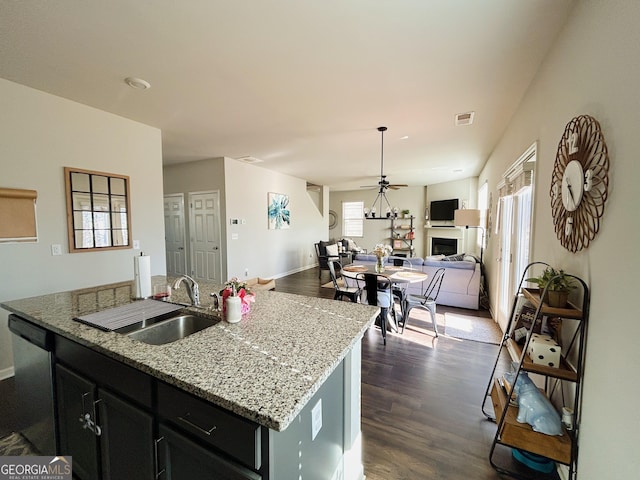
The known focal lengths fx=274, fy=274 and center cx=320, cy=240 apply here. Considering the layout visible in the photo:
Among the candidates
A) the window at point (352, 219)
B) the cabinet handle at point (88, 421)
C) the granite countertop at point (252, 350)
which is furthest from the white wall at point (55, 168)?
the window at point (352, 219)

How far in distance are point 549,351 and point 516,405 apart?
1.49 feet

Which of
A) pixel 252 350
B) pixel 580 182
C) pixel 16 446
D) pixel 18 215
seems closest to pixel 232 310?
pixel 252 350

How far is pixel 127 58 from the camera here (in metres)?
2.19

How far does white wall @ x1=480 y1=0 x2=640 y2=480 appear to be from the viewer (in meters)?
1.06

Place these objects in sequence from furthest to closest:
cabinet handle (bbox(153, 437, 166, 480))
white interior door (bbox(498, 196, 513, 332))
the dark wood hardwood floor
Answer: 1. white interior door (bbox(498, 196, 513, 332))
2. the dark wood hardwood floor
3. cabinet handle (bbox(153, 437, 166, 480))

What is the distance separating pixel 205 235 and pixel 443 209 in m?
6.85

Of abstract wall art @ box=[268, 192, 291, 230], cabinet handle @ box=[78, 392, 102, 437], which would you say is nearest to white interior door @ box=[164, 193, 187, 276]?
abstract wall art @ box=[268, 192, 291, 230]

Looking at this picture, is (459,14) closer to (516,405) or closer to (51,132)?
(516,405)

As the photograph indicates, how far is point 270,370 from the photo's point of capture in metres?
0.98

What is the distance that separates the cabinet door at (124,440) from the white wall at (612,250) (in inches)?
71.9

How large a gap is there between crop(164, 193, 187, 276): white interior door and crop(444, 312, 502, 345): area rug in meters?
5.34

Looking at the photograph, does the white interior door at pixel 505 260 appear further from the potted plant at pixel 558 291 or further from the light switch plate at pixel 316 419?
the light switch plate at pixel 316 419

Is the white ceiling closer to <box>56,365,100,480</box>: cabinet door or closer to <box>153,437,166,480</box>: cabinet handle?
<box>56,365,100,480</box>: cabinet door

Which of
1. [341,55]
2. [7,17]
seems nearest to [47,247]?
[7,17]
